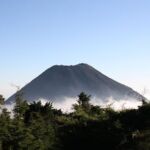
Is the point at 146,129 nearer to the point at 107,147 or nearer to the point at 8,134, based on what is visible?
the point at 107,147

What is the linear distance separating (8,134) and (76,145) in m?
10.5

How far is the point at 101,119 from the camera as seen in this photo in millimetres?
33844

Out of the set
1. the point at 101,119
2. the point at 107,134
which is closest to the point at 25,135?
the point at 107,134

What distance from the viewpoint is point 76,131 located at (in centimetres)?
3188

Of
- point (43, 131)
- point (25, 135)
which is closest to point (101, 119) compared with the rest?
point (43, 131)

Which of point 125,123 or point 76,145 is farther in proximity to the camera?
point 125,123

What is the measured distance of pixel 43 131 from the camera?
2433 cm

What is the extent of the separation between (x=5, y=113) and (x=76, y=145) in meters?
9.49

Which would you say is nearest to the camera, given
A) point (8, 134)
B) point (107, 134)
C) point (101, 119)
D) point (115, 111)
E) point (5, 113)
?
point (8, 134)

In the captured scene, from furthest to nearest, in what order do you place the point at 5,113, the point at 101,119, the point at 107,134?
1. the point at 101,119
2. the point at 107,134
3. the point at 5,113

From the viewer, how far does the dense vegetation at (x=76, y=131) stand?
874 inches

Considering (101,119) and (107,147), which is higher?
(101,119)

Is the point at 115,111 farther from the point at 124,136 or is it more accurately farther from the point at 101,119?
the point at 124,136

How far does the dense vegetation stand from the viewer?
22.2 metres
